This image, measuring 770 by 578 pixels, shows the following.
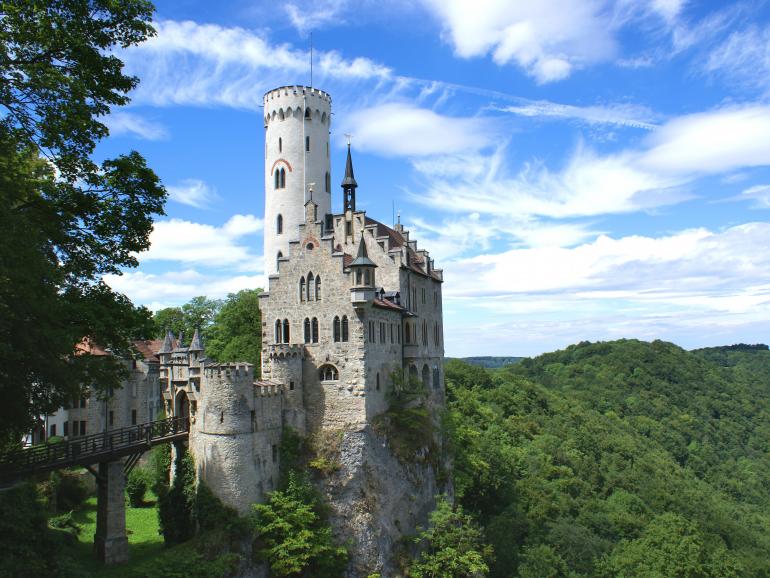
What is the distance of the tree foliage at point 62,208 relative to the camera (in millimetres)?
18891

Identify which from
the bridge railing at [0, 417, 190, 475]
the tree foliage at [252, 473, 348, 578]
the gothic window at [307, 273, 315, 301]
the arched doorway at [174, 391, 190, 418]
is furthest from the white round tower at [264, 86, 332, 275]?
the tree foliage at [252, 473, 348, 578]

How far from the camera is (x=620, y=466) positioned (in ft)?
263

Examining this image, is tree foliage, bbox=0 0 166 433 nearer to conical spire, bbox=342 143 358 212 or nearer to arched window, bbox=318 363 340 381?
arched window, bbox=318 363 340 381

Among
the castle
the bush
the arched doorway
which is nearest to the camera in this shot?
the castle

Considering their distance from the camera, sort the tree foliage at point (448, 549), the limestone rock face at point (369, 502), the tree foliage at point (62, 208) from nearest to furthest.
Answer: the tree foliage at point (62, 208), the limestone rock face at point (369, 502), the tree foliage at point (448, 549)

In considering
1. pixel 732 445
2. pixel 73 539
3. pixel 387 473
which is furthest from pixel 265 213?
pixel 732 445

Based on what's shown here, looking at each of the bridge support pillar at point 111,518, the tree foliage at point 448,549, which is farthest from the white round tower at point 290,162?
the tree foliage at point 448,549

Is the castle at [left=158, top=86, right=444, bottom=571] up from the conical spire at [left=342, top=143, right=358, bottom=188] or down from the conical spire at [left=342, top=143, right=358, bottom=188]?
down

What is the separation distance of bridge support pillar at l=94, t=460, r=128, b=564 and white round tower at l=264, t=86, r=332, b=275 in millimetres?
20287

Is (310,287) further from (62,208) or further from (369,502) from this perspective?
(62,208)

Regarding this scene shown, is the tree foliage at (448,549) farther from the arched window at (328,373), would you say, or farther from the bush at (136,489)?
the bush at (136,489)

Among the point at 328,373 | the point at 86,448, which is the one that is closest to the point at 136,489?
the point at 86,448

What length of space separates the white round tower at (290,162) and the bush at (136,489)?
1702cm

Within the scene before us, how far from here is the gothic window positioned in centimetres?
3903
